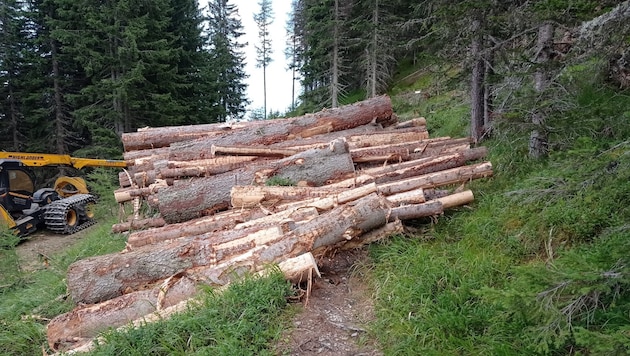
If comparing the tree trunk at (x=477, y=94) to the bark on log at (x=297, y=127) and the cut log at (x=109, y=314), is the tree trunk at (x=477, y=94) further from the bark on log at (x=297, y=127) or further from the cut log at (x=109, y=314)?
the cut log at (x=109, y=314)

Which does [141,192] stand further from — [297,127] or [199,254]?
[199,254]

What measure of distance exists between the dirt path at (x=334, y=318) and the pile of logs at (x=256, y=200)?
324mm

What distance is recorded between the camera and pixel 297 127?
8.38 meters

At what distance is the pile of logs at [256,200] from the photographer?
4160 mm

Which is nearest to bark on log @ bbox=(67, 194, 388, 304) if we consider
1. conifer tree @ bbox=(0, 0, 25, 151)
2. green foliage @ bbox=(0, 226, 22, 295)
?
green foliage @ bbox=(0, 226, 22, 295)

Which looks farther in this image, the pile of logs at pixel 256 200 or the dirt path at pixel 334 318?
the pile of logs at pixel 256 200

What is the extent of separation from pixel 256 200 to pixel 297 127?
9.84 feet

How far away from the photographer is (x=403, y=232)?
5.00 meters

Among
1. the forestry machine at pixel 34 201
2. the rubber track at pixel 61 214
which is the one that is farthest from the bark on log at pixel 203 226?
the rubber track at pixel 61 214

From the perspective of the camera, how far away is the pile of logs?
416 centimetres

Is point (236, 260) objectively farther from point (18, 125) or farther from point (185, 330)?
point (18, 125)

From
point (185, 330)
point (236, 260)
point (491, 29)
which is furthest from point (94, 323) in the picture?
point (491, 29)

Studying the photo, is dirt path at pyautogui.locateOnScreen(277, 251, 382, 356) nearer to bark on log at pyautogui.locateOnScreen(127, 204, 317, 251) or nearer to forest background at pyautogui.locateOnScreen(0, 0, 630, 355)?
forest background at pyautogui.locateOnScreen(0, 0, 630, 355)

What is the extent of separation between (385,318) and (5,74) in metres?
26.8
